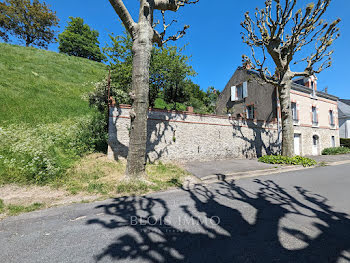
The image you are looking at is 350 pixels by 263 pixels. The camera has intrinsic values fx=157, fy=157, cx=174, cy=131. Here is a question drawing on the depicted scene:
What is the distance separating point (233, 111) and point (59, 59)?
2508cm

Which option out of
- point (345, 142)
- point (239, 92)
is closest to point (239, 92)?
point (239, 92)

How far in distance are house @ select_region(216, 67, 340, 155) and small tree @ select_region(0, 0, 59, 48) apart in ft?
103

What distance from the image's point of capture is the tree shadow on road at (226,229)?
2.12 m

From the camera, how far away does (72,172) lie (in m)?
5.57

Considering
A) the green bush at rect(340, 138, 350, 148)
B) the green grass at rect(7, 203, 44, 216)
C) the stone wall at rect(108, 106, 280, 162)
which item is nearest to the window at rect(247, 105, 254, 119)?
the stone wall at rect(108, 106, 280, 162)

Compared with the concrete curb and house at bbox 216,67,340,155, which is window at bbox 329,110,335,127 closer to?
house at bbox 216,67,340,155

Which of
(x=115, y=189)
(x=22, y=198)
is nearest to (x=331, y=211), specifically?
(x=115, y=189)

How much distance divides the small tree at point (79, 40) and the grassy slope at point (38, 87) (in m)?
14.1

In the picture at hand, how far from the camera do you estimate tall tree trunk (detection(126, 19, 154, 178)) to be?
5.27 m

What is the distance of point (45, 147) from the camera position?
20.8 feet

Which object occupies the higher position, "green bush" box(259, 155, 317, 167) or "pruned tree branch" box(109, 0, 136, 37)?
"pruned tree branch" box(109, 0, 136, 37)

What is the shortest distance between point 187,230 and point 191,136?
23.7 feet

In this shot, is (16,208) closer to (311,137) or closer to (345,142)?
(311,137)

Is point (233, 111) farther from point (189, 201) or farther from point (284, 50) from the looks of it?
point (189, 201)
